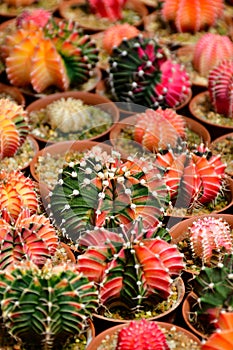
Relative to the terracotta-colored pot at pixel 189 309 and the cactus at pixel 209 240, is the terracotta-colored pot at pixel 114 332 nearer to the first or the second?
the terracotta-colored pot at pixel 189 309

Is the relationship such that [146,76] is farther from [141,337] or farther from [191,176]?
[141,337]

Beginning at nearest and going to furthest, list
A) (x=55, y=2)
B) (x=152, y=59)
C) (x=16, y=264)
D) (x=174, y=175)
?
(x=16, y=264) < (x=174, y=175) < (x=152, y=59) < (x=55, y=2)

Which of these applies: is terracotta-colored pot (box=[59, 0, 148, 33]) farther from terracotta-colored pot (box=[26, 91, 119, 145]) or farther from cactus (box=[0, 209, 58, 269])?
cactus (box=[0, 209, 58, 269])

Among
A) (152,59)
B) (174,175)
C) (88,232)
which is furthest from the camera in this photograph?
(152,59)

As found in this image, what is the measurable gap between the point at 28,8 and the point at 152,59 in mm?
1209

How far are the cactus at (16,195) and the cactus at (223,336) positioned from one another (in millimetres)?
860

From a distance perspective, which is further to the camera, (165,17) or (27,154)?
(165,17)

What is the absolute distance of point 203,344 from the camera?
79.1 inches

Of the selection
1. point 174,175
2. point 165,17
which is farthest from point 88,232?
point 165,17

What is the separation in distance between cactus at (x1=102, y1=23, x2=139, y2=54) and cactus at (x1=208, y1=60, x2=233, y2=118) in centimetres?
61

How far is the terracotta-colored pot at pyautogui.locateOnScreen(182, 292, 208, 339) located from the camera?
2.16m

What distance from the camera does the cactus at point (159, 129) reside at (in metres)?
2.92

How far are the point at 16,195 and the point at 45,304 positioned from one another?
2.10 ft

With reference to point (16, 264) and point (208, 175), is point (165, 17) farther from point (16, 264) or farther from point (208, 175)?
point (16, 264)
